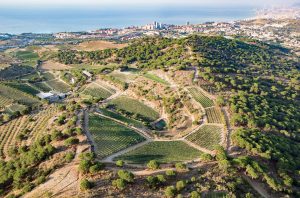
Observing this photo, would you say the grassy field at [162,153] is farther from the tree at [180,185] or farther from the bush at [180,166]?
the tree at [180,185]

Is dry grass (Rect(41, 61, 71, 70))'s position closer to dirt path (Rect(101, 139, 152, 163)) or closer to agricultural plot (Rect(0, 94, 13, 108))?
agricultural plot (Rect(0, 94, 13, 108))

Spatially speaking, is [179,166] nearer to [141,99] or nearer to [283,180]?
[283,180]

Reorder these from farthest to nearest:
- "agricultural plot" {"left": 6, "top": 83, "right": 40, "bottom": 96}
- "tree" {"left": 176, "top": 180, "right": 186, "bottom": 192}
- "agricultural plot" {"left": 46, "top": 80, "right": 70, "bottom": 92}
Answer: "agricultural plot" {"left": 46, "top": 80, "right": 70, "bottom": 92}, "agricultural plot" {"left": 6, "top": 83, "right": 40, "bottom": 96}, "tree" {"left": 176, "top": 180, "right": 186, "bottom": 192}

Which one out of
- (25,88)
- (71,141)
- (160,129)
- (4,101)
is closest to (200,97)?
(160,129)

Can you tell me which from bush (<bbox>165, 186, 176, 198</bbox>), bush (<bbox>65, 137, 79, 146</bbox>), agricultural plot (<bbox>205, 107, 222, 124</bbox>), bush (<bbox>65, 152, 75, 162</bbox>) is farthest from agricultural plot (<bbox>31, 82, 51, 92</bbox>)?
bush (<bbox>165, 186, 176, 198</bbox>)

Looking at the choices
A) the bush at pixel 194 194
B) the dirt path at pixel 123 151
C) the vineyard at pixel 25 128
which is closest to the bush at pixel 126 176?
the dirt path at pixel 123 151
